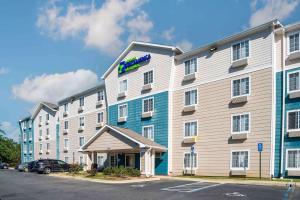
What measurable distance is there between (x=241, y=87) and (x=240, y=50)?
9.53ft

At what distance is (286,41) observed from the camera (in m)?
23.6

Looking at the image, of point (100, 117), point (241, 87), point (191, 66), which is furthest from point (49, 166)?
point (241, 87)

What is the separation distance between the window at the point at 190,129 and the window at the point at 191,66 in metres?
4.58

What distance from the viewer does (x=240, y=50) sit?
2642 cm

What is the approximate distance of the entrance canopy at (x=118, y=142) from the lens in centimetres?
3058

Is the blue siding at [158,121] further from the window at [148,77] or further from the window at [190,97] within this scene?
the window at [190,97]

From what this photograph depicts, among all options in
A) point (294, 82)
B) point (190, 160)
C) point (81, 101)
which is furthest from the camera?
point (81, 101)

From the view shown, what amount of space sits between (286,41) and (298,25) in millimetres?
1295

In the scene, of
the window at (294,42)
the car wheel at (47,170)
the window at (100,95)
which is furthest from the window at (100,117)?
the window at (294,42)

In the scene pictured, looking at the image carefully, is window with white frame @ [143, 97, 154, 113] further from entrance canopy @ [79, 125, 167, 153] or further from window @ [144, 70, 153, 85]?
entrance canopy @ [79, 125, 167, 153]

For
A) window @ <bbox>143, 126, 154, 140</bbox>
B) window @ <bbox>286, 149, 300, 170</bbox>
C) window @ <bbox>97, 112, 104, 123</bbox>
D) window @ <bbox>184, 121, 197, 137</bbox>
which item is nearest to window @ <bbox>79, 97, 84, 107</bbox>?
window @ <bbox>97, 112, 104, 123</bbox>

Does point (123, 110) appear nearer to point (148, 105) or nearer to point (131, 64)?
point (148, 105)

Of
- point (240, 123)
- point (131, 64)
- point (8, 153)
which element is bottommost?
point (8, 153)

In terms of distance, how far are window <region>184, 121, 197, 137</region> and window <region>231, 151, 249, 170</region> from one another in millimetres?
4484
